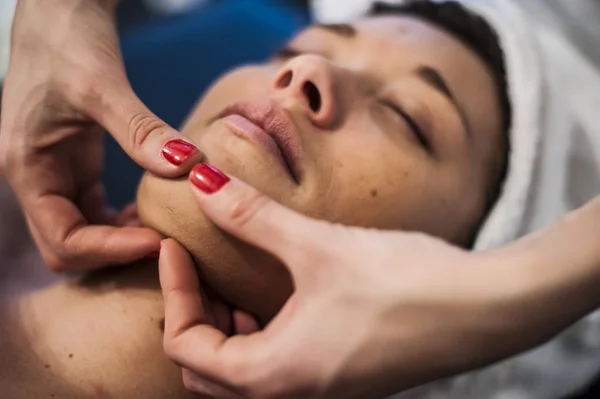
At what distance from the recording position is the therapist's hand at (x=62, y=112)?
2.65 ft

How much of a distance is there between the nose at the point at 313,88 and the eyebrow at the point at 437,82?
0.18m

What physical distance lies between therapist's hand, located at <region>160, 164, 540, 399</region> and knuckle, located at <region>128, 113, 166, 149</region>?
0.21 meters

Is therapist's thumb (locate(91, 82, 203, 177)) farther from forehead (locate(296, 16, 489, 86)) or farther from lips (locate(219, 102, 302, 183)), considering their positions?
forehead (locate(296, 16, 489, 86))

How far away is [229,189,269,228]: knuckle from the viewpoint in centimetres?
60

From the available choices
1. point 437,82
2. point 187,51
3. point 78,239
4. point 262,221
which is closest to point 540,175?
point 437,82

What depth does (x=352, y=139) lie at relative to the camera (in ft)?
2.68

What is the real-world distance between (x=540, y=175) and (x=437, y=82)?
0.27 metres

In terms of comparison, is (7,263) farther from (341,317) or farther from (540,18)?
(540,18)

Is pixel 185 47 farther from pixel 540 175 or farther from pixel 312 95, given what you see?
pixel 540 175

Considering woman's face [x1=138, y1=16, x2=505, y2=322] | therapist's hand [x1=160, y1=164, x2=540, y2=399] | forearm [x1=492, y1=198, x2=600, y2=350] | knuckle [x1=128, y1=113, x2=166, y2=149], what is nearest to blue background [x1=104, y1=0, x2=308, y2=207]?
woman's face [x1=138, y1=16, x2=505, y2=322]

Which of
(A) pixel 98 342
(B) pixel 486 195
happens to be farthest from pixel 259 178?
(B) pixel 486 195

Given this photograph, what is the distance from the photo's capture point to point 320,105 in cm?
81

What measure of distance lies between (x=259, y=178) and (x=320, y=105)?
0.16 metres

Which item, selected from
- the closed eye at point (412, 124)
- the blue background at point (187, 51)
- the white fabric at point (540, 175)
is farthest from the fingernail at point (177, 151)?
the blue background at point (187, 51)
